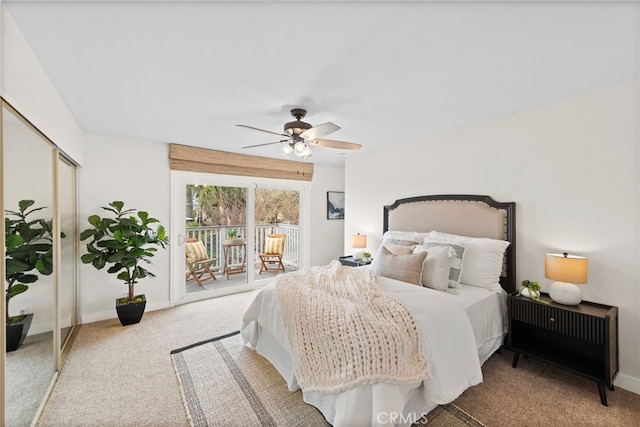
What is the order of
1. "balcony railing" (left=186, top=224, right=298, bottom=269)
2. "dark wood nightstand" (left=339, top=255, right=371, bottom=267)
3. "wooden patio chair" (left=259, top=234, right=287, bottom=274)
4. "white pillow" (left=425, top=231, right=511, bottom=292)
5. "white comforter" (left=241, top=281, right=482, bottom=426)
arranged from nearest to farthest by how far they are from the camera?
"white comforter" (left=241, top=281, right=482, bottom=426), "white pillow" (left=425, top=231, right=511, bottom=292), "dark wood nightstand" (left=339, top=255, right=371, bottom=267), "balcony railing" (left=186, top=224, right=298, bottom=269), "wooden patio chair" (left=259, top=234, right=287, bottom=274)

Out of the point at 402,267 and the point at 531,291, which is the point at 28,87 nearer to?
the point at 402,267

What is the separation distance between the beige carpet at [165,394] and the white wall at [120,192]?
25.5 inches

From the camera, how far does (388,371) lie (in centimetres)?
147

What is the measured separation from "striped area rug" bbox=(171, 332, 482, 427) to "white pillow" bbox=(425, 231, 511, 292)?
3.76 feet

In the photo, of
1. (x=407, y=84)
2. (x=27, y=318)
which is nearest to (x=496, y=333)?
(x=407, y=84)

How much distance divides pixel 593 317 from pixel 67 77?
4.17 meters

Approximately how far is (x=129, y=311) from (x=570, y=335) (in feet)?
14.1

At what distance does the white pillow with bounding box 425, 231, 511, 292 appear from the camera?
2.48m

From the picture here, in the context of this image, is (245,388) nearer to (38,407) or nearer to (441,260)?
(38,407)

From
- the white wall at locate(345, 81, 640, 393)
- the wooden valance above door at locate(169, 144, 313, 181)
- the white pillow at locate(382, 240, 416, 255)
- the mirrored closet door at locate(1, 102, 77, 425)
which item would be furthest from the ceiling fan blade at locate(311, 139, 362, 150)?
the mirrored closet door at locate(1, 102, 77, 425)

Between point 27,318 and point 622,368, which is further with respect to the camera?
point 622,368

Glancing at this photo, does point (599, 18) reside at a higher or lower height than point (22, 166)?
higher
